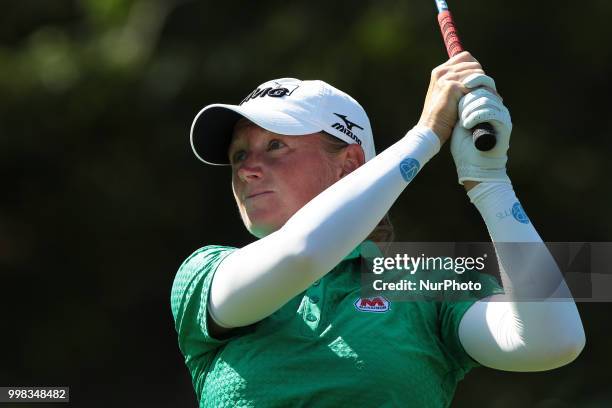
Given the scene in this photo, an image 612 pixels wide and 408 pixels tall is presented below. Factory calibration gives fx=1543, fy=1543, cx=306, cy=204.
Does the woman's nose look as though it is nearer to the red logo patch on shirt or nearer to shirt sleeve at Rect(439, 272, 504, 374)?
the red logo patch on shirt

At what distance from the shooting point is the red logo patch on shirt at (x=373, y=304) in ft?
9.90

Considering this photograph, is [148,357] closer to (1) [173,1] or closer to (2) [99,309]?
(2) [99,309]

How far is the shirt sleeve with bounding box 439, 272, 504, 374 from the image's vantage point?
120 inches

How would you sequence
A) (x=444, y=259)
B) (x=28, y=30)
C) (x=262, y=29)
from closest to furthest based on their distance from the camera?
(x=444, y=259) < (x=262, y=29) < (x=28, y=30)

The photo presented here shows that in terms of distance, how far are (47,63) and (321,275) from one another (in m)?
3.99

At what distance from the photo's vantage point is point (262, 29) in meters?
6.61

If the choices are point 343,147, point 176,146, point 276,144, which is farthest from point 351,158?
point 176,146

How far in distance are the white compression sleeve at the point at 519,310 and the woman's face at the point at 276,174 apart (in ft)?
1.27

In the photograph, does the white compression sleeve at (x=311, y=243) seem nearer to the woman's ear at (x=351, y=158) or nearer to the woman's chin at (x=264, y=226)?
the woman's chin at (x=264, y=226)

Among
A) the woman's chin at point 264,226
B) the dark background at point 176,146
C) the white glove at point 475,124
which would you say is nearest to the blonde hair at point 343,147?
the woman's chin at point 264,226

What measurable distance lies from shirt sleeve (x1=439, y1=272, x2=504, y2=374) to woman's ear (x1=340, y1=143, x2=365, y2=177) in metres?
0.43

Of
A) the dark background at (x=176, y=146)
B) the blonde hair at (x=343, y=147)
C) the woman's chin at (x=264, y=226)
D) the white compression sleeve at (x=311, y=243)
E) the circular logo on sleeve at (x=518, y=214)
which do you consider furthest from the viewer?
the dark background at (x=176, y=146)

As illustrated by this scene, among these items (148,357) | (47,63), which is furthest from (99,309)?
(47,63)

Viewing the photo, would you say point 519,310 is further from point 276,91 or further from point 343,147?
point 276,91
